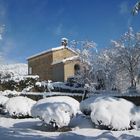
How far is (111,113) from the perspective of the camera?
15.5 m

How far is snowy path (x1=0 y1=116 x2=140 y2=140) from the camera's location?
12.2 meters

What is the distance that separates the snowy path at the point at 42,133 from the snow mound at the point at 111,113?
1.41ft

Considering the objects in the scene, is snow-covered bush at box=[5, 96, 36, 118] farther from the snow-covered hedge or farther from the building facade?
the building facade

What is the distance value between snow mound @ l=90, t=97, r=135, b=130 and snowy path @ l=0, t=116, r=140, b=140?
16.9 inches

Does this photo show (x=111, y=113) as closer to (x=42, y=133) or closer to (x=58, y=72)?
(x=42, y=133)

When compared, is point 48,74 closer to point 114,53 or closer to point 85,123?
point 114,53

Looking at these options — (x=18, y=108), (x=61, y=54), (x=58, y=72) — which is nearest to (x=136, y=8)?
(x=18, y=108)

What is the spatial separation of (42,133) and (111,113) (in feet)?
9.94

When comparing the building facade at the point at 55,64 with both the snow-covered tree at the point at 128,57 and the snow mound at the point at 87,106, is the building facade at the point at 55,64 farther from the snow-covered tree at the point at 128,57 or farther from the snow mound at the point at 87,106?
the snow mound at the point at 87,106

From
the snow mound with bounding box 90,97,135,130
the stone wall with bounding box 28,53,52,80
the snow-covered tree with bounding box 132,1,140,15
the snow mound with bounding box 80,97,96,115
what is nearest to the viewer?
the snow-covered tree with bounding box 132,1,140,15

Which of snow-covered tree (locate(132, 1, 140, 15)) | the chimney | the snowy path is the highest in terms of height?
the chimney

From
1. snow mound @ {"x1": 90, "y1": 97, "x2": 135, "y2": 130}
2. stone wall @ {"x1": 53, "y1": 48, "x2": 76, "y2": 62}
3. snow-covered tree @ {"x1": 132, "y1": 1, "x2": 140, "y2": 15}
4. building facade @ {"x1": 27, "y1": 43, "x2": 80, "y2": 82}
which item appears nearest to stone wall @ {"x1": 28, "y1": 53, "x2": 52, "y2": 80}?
building facade @ {"x1": 27, "y1": 43, "x2": 80, "y2": 82}

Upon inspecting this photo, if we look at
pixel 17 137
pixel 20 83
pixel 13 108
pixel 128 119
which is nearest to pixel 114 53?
pixel 20 83

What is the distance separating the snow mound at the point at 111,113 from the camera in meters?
15.3
